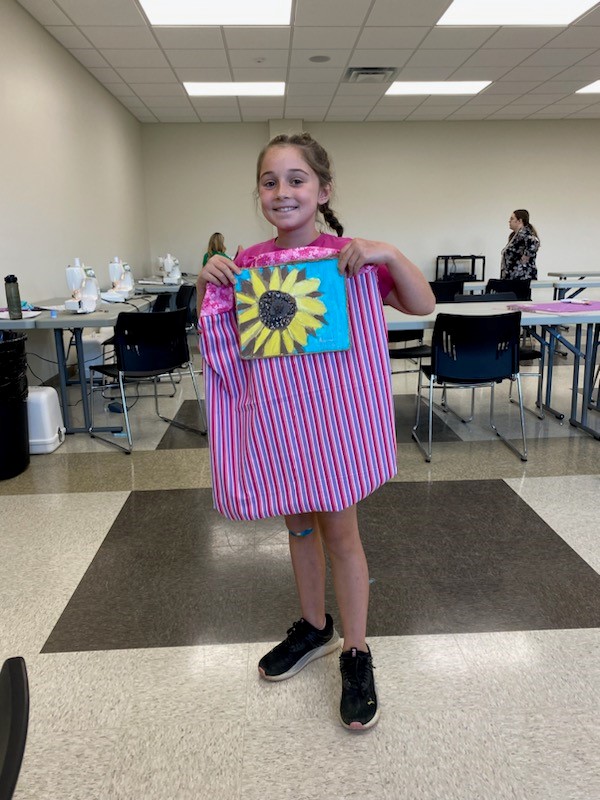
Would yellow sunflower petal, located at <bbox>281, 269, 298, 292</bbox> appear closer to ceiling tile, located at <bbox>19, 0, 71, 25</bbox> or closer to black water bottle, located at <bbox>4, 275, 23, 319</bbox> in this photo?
black water bottle, located at <bbox>4, 275, 23, 319</bbox>

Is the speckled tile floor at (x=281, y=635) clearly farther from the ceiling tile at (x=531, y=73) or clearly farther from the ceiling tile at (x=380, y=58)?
the ceiling tile at (x=531, y=73)

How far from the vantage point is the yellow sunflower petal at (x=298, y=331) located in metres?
1.12

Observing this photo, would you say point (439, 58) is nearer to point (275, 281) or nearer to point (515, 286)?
point (515, 286)

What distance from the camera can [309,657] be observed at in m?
1.54

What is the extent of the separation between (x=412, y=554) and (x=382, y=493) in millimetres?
562

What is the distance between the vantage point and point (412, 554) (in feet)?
6.89

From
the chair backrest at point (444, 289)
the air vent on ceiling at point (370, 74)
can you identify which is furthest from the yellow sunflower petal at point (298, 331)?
the air vent on ceiling at point (370, 74)

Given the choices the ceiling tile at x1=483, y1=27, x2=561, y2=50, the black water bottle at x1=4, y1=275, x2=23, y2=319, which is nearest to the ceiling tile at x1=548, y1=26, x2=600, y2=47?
the ceiling tile at x1=483, y1=27, x2=561, y2=50

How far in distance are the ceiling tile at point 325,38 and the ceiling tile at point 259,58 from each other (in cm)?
30

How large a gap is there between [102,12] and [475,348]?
4.10 metres

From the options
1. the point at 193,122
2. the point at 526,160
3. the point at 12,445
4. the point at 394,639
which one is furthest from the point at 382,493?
the point at 526,160

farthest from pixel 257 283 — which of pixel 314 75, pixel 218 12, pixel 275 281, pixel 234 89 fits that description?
pixel 234 89

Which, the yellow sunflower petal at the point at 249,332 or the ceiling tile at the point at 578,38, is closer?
the yellow sunflower petal at the point at 249,332

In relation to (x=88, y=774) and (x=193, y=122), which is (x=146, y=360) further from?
(x=193, y=122)
